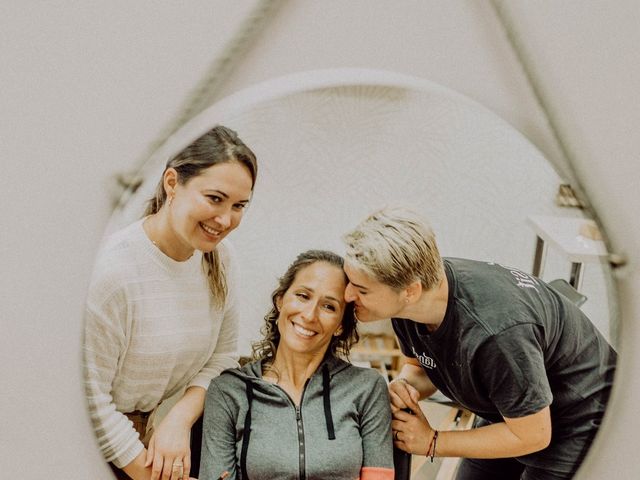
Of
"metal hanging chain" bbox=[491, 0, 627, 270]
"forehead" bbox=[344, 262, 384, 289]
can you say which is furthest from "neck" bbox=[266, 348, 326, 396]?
"metal hanging chain" bbox=[491, 0, 627, 270]

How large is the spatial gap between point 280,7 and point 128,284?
354 millimetres

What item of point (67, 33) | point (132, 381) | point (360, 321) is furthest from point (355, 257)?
point (67, 33)

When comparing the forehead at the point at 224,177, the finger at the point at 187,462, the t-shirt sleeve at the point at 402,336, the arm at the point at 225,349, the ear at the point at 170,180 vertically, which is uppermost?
the forehead at the point at 224,177

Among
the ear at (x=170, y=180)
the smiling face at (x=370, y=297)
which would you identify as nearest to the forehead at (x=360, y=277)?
the smiling face at (x=370, y=297)

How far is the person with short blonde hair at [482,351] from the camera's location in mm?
673

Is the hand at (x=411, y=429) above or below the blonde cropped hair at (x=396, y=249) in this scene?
below

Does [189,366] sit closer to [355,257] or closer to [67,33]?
[355,257]

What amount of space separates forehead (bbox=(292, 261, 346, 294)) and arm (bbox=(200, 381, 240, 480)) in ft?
0.52

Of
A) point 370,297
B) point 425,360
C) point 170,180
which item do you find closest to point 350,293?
point 370,297

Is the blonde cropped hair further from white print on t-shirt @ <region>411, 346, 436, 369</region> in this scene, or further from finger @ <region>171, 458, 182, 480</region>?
finger @ <region>171, 458, 182, 480</region>

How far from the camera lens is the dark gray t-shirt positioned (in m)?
0.68

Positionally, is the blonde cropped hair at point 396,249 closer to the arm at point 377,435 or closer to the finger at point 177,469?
the arm at point 377,435

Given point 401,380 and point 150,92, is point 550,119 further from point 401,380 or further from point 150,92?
Result: point 150,92

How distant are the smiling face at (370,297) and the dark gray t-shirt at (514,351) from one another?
25 mm
